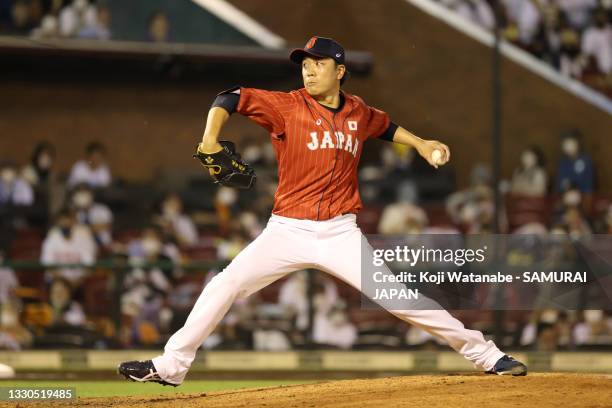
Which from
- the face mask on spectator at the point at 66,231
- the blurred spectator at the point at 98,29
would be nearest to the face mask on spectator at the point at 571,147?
the blurred spectator at the point at 98,29

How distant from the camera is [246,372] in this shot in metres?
12.9

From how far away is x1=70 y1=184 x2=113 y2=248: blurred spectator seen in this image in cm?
1424

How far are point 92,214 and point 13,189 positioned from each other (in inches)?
42.1

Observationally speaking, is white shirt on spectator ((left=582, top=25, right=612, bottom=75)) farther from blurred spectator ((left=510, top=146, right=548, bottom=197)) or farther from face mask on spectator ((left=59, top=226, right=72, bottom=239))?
face mask on spectator ((left=59, top=226, right=72, bottom=239))

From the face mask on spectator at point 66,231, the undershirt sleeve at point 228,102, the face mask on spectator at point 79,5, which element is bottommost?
the face mask on spectator at point 66,231

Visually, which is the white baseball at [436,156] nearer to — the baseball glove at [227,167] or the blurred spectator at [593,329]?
the baseball glove at [227,167]

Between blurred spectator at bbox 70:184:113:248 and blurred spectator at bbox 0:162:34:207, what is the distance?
0.63 meters

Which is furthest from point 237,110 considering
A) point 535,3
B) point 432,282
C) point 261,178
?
point 535,3

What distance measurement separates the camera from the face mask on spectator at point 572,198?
14919 mm

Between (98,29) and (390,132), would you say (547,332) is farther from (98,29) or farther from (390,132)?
(98,29)

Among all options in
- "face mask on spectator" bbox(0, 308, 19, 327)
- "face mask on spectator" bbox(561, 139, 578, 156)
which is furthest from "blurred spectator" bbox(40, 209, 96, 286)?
"face mask on spectator" bbox(561, 139, 578, 156)

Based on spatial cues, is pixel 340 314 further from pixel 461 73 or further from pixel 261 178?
pixel 461 73

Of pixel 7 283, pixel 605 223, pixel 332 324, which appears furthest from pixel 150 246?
pixel 605 223

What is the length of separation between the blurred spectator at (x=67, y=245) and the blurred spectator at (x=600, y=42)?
26.0 ft
